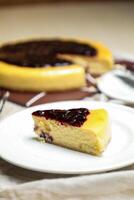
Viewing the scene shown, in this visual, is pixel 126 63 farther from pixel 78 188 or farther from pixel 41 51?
pixel 78 188

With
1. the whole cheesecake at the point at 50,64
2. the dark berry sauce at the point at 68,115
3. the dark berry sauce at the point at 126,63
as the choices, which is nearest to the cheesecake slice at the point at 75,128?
the dark berry sauce at the point at 68,115

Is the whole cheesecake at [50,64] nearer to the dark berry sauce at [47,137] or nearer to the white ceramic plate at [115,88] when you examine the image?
the white ceramic plate at [115,88]

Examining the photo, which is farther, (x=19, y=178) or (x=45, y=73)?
(x=45, y=73)

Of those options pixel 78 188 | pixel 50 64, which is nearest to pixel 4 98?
pixel 50 64

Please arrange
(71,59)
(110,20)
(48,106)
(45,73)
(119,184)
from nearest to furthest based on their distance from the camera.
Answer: (119,184)
(48,106)
(45,73)
(71,59)
(110,20)

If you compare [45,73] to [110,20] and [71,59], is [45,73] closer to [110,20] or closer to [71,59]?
[71,59]

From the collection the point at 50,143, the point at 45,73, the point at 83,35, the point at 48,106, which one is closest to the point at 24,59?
the point at 45,73

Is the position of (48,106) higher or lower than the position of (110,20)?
higher
